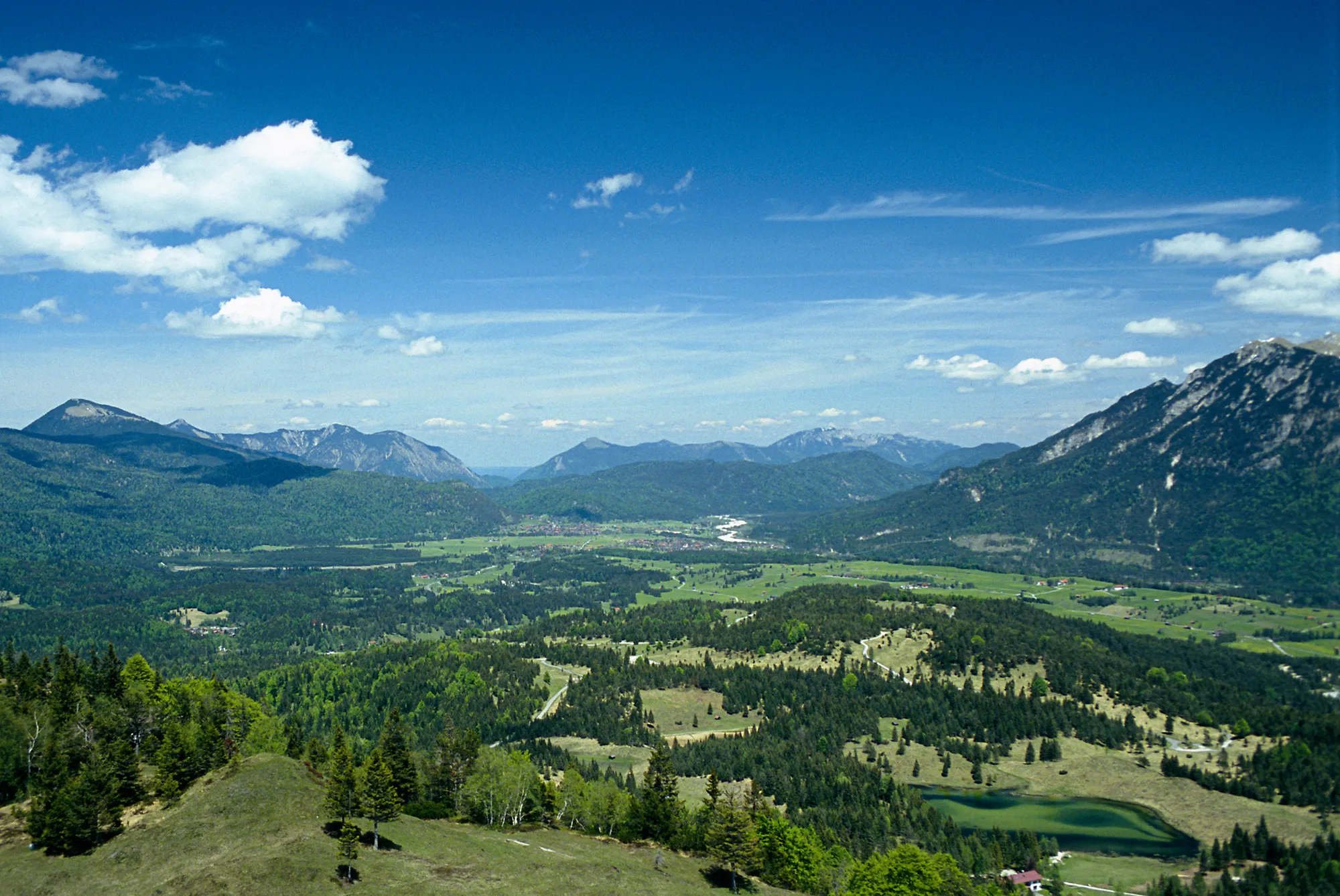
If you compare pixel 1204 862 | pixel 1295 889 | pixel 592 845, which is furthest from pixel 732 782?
pixel 1295 889

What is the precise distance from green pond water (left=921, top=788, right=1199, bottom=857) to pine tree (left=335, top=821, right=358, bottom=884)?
99.0m

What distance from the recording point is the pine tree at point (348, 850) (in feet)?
224

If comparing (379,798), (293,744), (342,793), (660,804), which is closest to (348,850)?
(379,798)

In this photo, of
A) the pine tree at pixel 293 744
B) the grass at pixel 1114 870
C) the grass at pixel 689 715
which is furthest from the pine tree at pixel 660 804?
the grass at pixel 689 715

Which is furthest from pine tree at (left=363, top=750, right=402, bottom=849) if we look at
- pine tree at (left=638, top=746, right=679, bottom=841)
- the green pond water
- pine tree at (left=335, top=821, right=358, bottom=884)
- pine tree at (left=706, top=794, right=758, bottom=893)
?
the green pond water

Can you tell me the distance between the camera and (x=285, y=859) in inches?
2687

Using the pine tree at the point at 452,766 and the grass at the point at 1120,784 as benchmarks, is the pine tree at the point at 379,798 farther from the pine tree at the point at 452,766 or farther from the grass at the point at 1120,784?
the grass at the point at 1120,784

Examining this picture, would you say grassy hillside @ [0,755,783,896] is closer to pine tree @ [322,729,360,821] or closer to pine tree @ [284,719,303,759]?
pine tree @ [322,729,360,821]

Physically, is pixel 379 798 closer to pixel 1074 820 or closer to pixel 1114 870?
pixel 1114 870

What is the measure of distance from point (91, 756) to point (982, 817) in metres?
126

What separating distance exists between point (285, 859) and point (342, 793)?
8.16 metres

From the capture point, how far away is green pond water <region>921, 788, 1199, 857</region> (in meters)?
124

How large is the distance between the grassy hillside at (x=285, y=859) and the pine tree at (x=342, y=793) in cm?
235

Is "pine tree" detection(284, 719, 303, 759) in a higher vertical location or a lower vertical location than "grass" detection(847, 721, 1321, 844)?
higher
